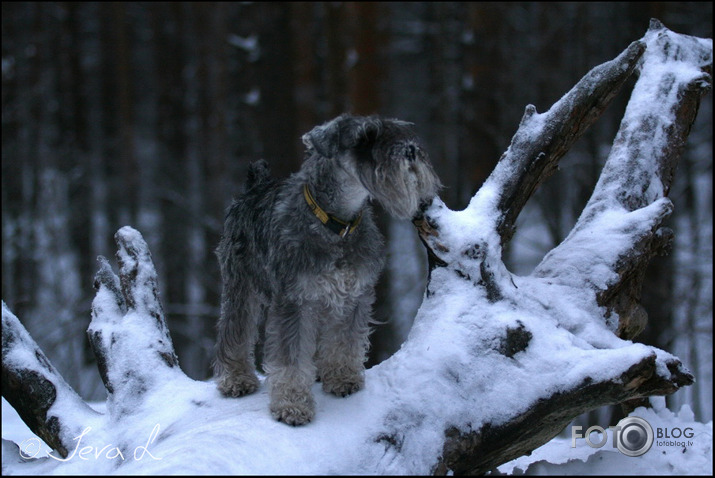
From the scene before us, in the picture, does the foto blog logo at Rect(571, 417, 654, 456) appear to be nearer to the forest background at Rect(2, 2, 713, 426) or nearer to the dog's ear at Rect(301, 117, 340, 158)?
the dog's ear at Rect(301, 117, 340, 158)

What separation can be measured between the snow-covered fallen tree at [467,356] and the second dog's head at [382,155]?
0.59 metres

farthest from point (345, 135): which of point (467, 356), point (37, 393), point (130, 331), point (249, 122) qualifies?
point (249, 122)

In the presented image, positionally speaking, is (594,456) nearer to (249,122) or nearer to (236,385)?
(236,385)

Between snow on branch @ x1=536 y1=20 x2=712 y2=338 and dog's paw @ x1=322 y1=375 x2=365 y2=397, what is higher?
snow on branch @ x1=536 y1=20 x2=712 y2=338

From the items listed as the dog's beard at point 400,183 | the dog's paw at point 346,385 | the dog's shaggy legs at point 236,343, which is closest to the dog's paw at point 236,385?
the dog's shaggy legs at point 236,343

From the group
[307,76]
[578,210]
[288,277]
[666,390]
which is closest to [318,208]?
[288,277]

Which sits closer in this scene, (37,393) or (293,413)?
(293,413)

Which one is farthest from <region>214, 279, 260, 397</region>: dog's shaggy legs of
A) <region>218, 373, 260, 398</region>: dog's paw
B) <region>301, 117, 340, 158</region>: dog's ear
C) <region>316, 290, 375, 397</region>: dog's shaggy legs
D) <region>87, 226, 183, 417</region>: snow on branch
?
<region>301, 117, 340, 158</region>: dog's ear

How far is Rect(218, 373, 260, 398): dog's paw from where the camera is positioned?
4.04 metres

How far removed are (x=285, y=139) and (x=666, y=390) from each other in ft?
21.1

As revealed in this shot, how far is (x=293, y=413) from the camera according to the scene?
3.46m

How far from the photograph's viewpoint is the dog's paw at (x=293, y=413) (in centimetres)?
345

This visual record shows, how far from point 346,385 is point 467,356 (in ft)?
2.32

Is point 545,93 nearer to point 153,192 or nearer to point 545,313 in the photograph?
point 545,313
